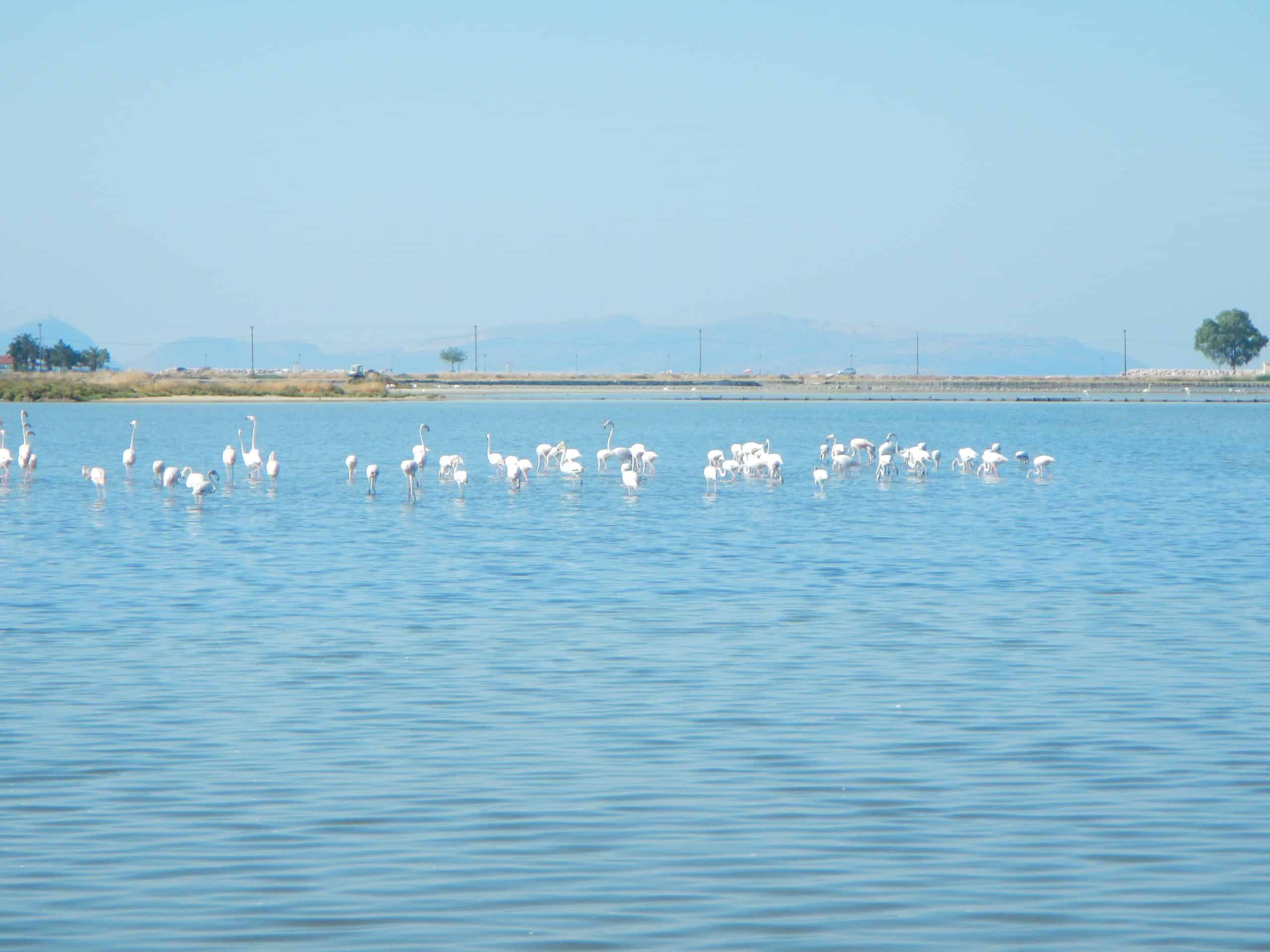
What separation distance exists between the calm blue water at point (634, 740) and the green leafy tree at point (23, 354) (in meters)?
142

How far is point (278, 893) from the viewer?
772cm

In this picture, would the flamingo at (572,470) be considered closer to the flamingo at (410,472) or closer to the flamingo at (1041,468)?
the flamingo at (410,472)

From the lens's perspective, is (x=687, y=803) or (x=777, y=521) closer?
(x=687, y=803)

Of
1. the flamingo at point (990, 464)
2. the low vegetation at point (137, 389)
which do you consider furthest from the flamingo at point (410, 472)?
the low vegetation at point (137, 389)

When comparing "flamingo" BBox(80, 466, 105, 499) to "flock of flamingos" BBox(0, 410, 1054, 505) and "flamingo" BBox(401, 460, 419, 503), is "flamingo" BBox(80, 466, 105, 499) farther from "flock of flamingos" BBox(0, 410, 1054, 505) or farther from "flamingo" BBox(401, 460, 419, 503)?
"flamingo" BBox(401, 460, 419, 503)

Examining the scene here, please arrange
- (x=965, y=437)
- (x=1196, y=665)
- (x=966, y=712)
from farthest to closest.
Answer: (x=965, y=437) < (x=1196, y=665) < (x=966, y=712)

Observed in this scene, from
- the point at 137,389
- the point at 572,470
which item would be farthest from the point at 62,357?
the point at 572,470

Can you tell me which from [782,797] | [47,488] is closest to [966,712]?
[782,797]

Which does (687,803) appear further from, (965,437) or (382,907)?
(965,437)

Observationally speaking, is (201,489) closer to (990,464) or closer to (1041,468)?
(990,464)

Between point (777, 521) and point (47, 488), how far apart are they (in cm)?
1557

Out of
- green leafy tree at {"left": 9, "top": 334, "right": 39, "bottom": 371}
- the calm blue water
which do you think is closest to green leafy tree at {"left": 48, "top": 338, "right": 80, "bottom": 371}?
green leafy tree at {"left": 9, "top": 334, "right": 39, "bottom": 371}

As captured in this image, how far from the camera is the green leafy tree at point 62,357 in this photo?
162m

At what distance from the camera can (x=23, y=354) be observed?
158 metres
